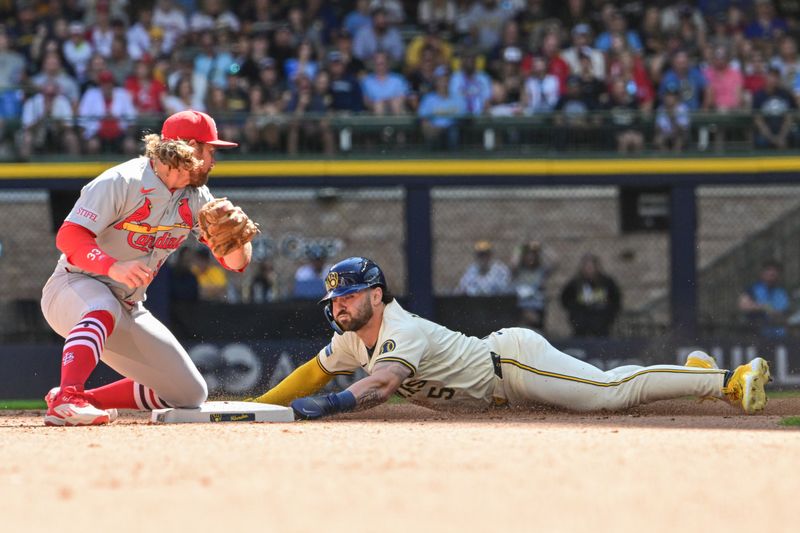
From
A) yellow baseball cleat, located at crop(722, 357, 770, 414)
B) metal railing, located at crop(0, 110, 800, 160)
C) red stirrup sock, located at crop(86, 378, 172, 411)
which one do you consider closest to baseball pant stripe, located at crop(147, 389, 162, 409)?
red stirrup sock, located at crop(86, 378, 172, 411)

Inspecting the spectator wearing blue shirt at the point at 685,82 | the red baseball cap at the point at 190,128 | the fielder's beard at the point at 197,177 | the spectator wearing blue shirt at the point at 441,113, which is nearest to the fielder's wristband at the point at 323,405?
the fielder's beard at the point at 197,177

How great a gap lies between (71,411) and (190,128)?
1705 millimetres

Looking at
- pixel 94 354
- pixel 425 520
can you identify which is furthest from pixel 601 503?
pixel 94 354

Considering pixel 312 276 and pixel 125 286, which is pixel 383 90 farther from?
pixel 125 286

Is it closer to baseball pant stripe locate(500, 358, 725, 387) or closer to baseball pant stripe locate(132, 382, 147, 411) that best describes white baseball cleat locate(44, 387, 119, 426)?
baseball pant stripe locate(132, 382, 147, 411)

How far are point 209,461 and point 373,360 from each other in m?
2.04

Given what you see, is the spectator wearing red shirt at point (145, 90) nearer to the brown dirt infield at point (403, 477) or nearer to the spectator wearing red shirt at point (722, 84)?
the spectator wearing red shirt at point (722, 84)

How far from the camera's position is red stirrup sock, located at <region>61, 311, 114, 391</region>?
624cm

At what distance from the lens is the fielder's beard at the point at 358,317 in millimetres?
Result: 6711

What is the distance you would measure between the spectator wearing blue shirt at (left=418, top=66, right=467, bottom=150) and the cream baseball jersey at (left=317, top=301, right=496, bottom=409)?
5465 millimetres

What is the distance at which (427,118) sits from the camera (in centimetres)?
1226

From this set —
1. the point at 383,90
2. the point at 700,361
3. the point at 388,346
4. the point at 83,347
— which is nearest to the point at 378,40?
the point at 383,90

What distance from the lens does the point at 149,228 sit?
262 inches

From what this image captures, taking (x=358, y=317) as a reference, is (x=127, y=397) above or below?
below
